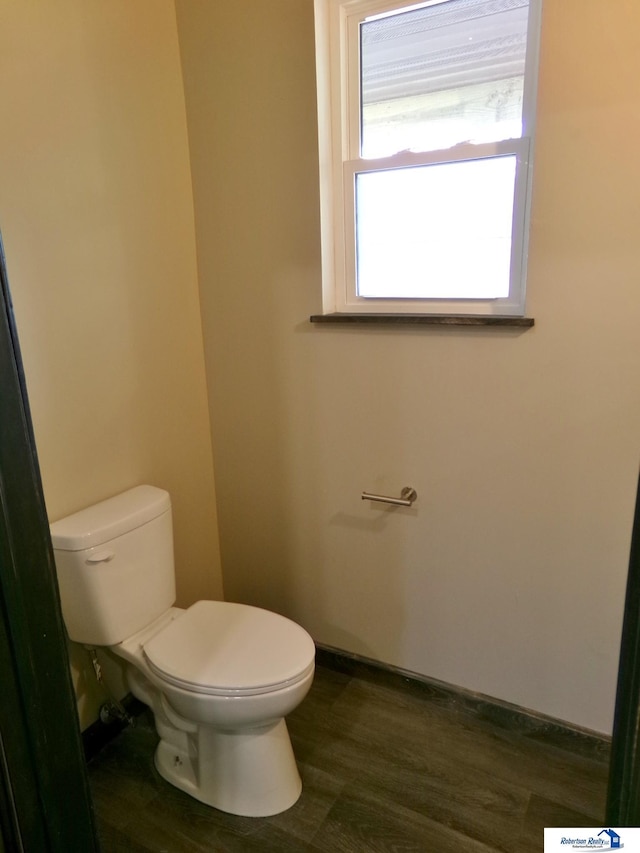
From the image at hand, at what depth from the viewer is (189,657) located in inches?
59.1

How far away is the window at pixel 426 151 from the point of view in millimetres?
1501

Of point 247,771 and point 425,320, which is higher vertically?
point 425,320

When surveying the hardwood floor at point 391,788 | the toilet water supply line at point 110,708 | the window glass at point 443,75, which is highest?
the window glass at point 443,75

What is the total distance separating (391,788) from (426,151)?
1.81 meters

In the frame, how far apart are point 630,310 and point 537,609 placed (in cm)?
89

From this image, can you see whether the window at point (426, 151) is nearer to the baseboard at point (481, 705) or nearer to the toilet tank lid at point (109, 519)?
the toilet tank lid at point (109, 519)

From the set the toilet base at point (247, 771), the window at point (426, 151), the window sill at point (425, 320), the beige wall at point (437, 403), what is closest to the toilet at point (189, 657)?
the toilet base at point (247, 771)

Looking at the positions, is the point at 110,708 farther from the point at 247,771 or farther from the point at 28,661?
the point at 28,661

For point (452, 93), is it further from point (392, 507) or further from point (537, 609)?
point (537, 609)

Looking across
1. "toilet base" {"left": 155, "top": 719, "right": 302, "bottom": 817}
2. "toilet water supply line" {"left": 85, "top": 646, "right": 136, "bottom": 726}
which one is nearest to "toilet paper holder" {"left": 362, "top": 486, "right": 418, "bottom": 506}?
"toilet base" {"left": 155, "top": 719, "right": 302, "bottom": 817}

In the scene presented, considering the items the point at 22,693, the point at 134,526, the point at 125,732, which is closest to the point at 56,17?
the point at 134,526

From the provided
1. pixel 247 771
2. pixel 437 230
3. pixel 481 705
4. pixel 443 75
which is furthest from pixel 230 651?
pixel 443 75

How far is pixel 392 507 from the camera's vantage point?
1864 mm

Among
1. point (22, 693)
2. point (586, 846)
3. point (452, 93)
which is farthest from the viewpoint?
point (452, 93)
